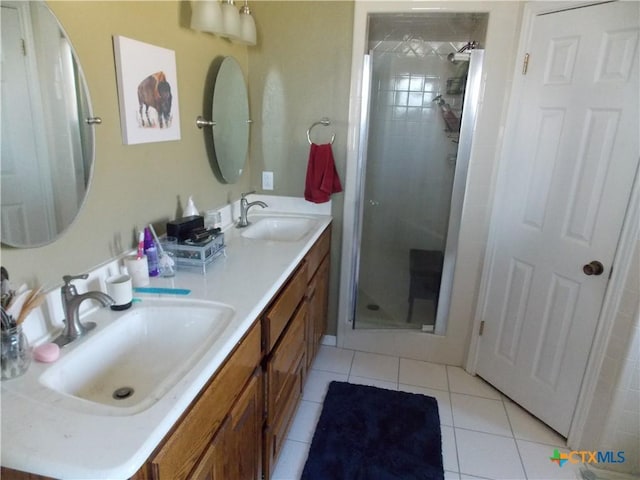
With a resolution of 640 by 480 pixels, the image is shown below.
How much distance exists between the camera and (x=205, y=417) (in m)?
0.99

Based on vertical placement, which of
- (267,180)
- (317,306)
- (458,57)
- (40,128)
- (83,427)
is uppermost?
(458,57)

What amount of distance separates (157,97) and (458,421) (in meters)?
2.08

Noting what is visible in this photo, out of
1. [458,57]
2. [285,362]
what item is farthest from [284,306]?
[458,57]

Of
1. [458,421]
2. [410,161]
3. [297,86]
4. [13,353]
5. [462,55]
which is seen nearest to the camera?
[13,353]

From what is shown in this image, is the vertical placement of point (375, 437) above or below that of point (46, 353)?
below

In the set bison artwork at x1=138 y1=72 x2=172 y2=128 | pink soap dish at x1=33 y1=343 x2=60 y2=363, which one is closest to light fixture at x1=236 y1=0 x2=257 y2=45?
bison artwork at x1=138 y1=72 x2=172 y2=128

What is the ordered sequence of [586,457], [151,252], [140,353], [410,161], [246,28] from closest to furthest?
[140,353] < [151,252] < [586,457] < [246,28] < [410,161]

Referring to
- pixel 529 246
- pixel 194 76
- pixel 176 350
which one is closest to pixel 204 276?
pixel 176 350

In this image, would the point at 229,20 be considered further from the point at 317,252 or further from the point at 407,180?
the point at 407,180

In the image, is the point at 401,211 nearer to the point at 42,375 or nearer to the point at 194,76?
the point at 194,76

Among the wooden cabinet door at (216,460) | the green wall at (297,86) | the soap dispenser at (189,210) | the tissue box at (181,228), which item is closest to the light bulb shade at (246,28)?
the green wall at (297,86)

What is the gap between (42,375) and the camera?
929mm

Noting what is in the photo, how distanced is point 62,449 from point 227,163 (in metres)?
1.64

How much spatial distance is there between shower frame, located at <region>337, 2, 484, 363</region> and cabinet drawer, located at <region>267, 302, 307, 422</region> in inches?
28.4
